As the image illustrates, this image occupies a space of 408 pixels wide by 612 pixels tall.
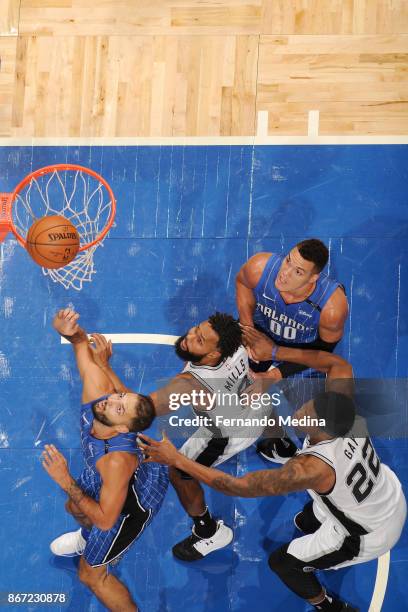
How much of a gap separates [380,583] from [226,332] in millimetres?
2254

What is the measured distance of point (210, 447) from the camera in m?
6.06

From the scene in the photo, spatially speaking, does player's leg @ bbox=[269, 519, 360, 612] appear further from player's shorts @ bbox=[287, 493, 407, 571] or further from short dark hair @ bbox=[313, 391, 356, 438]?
short dark hair @ bbox=[313, 391, 356, 438]

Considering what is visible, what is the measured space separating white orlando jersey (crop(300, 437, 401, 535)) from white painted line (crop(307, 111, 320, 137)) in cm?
270

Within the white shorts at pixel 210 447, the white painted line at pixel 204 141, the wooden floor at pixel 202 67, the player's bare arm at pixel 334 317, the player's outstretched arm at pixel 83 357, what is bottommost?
the white shorts at pixel 210 447

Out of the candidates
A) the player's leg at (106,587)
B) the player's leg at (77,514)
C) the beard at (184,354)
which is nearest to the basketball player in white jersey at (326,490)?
the beard at (184,354)

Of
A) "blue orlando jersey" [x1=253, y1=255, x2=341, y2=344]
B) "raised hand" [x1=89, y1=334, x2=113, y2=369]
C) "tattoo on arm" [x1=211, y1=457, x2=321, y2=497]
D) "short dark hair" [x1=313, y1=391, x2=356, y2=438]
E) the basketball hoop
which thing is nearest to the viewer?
"tattoo on arm" [x1=211, y1=457, x2=321, y2=497]

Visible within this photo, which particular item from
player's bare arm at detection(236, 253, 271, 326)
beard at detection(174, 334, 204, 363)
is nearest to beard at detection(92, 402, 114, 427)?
beard at detection(174, 334, 204, 363)

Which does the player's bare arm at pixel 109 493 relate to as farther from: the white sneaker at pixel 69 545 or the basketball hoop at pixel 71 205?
the basketball hoop at pixel 71 205

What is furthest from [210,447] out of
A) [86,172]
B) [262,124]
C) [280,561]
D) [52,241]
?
[262,124]

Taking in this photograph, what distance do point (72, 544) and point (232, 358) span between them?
75.3 inches

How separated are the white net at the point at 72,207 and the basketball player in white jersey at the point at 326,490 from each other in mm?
1595

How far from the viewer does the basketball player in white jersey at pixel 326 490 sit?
539 centimetres

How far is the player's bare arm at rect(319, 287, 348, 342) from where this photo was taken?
239 inches

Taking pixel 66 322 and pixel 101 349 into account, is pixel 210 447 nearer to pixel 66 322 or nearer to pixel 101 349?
pixel 101 349
